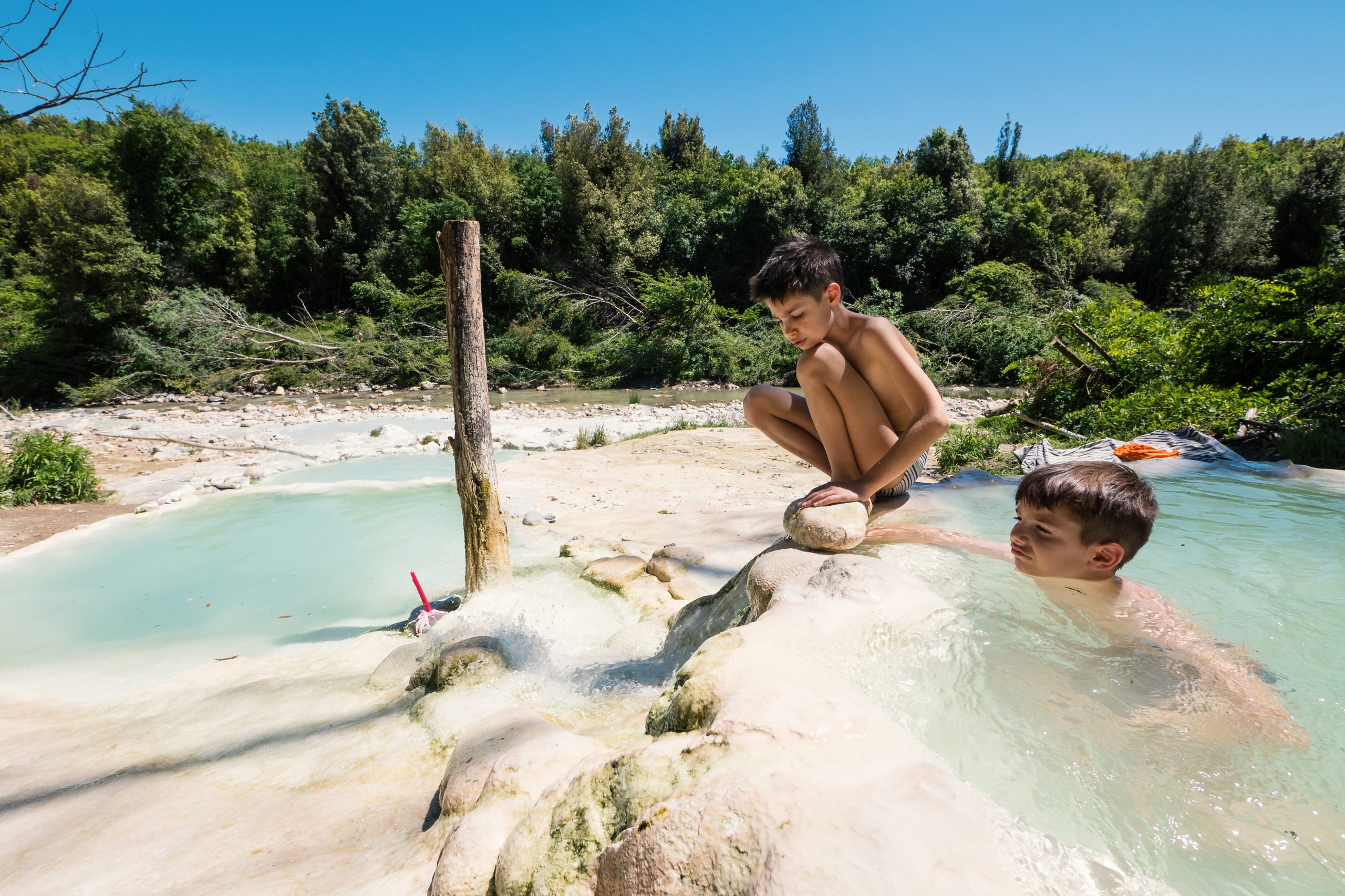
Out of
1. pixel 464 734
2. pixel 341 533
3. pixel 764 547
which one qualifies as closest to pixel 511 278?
pixel 341 533

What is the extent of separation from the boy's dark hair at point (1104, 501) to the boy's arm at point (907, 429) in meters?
0.67

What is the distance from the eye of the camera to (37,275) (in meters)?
18.2

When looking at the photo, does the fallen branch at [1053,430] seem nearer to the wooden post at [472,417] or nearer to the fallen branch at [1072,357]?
the fallen branch at [1072,357]

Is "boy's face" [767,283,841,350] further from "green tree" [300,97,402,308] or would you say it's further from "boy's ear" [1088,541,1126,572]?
"green tree" [300,97,402,308]

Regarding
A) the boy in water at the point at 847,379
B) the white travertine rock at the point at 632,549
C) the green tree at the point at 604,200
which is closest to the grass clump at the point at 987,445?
the white travertine rock at the point at 632,549

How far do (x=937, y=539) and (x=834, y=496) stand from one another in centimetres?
42

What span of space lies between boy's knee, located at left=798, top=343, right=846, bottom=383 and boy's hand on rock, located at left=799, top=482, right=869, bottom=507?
18.2 inches

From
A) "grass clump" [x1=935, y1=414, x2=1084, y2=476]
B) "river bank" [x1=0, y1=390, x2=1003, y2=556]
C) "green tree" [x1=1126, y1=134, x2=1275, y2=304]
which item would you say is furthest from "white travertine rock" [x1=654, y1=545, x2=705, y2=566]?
"green tree" [x1=1126, y1=134, x2=1275, y2=304]

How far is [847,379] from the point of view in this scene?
270cm

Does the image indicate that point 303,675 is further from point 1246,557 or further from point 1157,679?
point 1246,557

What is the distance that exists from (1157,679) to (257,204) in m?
32.9

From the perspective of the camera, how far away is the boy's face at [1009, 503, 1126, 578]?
1.89m

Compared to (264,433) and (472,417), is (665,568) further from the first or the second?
(264,433)

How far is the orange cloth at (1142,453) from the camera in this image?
454cm
